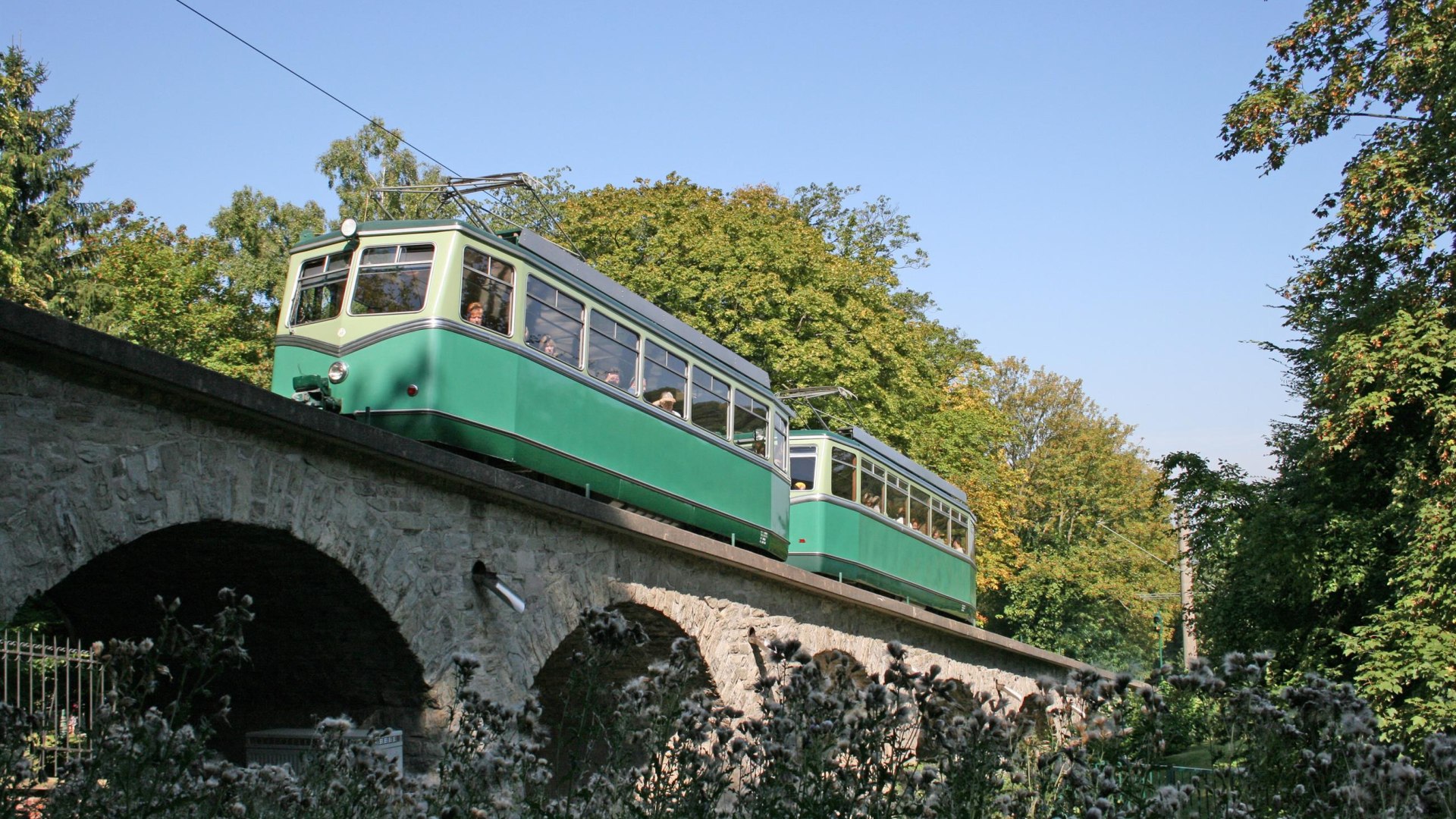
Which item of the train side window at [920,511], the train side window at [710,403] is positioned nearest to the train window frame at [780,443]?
the train side window at [710,403]

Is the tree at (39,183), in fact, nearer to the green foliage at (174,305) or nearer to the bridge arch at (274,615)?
the green foliage at (174,305)

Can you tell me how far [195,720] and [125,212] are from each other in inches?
1025

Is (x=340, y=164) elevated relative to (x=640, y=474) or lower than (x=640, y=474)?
elevated

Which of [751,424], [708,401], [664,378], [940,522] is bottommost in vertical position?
[664,378]

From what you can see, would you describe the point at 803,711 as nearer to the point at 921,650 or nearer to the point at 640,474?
the point at 640,474

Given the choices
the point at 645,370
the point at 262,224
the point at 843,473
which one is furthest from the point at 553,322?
the point at 262,224

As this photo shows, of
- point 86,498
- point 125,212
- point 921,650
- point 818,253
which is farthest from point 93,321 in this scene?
point 86,498

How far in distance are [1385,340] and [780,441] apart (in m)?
7.05

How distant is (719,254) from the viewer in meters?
31.3

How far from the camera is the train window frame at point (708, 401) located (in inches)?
590

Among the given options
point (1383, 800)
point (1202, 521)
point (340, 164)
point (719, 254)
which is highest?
point (340, 164)

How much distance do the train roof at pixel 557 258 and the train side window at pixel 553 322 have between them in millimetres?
242

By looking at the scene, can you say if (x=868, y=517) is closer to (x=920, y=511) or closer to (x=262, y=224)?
(x=920, y=511)

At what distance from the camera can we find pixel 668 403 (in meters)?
14.3
